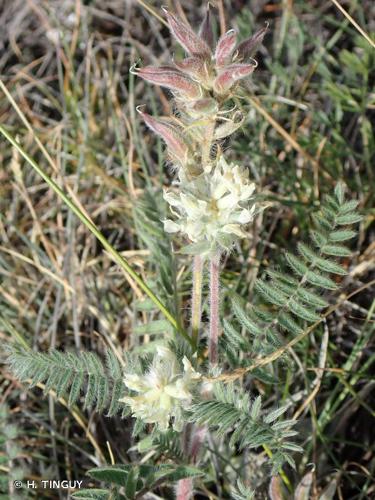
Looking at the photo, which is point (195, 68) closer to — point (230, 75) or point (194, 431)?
point (230, 75)

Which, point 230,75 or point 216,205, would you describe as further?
point 216,205

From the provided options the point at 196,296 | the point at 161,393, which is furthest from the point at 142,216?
the point at 161,393

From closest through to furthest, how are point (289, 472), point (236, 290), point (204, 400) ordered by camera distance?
point (204, 400) → point (289, 472) → point (236, 290)

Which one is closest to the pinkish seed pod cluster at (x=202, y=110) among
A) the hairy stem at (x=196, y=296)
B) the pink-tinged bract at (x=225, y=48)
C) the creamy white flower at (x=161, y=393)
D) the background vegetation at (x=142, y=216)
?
the pink-tinged bract at (x=225, y=48)

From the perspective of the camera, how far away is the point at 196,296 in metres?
2.04

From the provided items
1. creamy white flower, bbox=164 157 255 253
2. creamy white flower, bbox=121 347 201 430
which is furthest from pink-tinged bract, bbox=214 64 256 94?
creamy white flower, bbox=121 347 201 430

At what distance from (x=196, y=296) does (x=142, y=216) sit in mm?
772

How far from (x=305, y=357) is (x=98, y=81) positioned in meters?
1.97

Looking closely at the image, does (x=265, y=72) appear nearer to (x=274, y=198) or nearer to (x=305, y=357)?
(x=274, y=198)

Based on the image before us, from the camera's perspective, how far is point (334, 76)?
10.7ft

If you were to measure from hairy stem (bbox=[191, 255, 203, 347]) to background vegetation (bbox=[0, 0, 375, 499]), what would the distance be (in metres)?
0.25

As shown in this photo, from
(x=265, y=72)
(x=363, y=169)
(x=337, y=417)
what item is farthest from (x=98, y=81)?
(x=337, y=417)

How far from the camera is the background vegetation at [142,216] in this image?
2422 mm

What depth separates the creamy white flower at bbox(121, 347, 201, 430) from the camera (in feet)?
5.94
